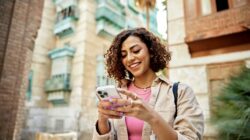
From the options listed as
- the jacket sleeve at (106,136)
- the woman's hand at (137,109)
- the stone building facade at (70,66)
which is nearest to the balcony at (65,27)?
the stone building facade at (70,66)

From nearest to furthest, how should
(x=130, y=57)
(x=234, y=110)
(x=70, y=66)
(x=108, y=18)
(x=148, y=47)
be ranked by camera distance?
(x=130, y=57) < (x=148, y=47) < (x=234, y=110) < (x=70, y=66) < (x=108, y=18)

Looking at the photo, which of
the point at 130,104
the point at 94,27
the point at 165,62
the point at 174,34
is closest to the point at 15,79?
the point at 174,34

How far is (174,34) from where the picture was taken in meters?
5.55

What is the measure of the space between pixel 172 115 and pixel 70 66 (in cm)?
1496

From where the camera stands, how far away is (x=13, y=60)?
16.9 feet

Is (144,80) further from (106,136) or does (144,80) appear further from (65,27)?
(65,27)

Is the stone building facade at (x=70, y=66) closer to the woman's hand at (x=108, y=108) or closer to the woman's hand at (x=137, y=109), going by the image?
the woman's hand at (x=108, y=108)

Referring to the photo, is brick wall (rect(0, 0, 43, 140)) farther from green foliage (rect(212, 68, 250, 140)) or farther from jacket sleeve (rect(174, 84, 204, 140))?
jacket sleeve (rect(174, 84, 204, 140))

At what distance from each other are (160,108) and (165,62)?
21.4 inches

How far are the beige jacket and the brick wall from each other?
4.41 m

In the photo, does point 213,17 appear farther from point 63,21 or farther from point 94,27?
point 63,21

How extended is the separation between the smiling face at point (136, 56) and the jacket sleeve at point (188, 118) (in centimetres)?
33

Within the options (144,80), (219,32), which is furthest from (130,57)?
(219,32)

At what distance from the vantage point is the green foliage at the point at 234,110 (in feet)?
9.44
